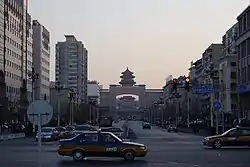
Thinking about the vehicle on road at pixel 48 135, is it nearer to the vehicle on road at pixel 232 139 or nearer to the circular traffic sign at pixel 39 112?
the vehicle on road at pixel 232 139

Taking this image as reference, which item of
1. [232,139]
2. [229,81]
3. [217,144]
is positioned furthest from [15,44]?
[232,139]

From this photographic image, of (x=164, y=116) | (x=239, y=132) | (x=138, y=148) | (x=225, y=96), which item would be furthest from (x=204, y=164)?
(x=164, y=116)

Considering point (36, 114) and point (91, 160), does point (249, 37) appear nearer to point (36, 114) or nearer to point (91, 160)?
point (91, 160)

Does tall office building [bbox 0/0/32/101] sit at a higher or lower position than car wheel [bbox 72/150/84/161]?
higher

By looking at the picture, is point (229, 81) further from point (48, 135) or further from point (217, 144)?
point (217, 144)

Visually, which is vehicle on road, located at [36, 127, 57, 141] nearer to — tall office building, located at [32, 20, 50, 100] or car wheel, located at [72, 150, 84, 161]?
car wheel, located at [72, 150, 84, 161]

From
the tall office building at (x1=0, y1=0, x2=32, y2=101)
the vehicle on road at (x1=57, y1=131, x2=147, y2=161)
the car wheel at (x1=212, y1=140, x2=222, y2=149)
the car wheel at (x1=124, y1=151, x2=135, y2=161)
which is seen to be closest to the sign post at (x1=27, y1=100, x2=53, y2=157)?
the vehicle on road at (x1=57, y1=131, x2=147, y2=161)

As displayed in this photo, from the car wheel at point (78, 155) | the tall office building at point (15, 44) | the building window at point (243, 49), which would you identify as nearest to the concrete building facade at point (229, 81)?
the building window at point (243, 49)

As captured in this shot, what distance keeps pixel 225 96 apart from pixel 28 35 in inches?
2108

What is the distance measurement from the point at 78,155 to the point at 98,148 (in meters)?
1.10

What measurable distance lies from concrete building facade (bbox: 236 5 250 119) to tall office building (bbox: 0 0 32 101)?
4842 centimetres

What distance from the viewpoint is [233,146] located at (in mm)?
43656

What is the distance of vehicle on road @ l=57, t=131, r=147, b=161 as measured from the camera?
29891mm

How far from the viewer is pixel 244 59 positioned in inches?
3590
